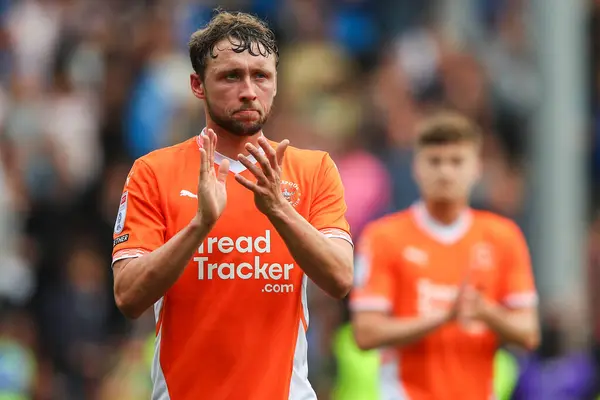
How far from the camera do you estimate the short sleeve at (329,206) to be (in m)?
6.04

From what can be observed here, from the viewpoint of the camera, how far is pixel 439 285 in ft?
28.5

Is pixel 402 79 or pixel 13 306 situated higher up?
pixel 402 79

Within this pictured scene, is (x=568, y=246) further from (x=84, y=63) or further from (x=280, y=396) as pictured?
(x=280, y=396)

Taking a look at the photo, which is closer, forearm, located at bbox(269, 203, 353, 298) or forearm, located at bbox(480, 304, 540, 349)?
forearm, located at bbox(269, 203, 353, 298)

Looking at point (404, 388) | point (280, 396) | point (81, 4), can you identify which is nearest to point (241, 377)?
point (280, 396)

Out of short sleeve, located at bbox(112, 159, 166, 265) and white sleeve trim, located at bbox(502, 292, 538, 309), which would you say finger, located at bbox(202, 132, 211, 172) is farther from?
white sleeve trim, located at bbox(502, 292, 538, 309)

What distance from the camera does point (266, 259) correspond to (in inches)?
237

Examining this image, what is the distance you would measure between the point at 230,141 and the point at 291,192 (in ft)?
1.14

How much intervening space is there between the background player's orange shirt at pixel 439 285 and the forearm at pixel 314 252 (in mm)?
2745

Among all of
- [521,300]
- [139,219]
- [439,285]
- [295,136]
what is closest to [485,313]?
[521,300]

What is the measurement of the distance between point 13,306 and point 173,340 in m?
7.12

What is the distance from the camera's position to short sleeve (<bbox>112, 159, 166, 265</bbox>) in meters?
5.96

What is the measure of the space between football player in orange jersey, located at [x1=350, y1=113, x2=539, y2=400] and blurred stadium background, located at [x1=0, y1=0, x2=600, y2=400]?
2.86 metres

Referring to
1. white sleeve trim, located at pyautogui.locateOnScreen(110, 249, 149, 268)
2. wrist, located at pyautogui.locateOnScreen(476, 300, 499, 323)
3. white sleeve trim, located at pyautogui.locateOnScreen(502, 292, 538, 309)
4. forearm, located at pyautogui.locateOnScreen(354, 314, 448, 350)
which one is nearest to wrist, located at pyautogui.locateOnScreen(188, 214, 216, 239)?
white sleeve trim, located at pyautogui.locateOnScreen(110, 249, 149, 268)
